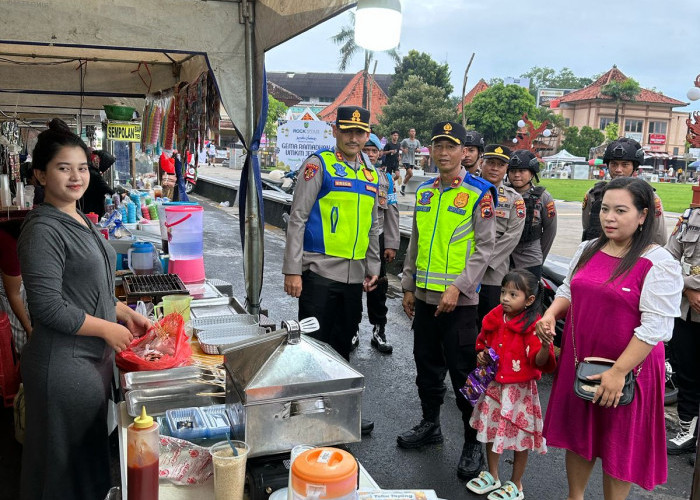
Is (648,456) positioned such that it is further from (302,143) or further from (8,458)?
(302,143)

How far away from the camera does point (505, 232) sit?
436 cm

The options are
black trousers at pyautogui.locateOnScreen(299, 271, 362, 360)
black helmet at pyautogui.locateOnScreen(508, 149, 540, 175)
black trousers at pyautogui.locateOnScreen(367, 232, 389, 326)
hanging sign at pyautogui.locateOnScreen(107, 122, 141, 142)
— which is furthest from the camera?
hanging sign at pyautogui.locateOnScreen(107, 122, 141, 142)

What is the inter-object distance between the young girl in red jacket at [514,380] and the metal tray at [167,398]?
1.62 meters

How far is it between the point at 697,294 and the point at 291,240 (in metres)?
2.76

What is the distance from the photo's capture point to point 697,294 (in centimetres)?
370

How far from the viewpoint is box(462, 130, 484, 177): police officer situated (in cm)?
491

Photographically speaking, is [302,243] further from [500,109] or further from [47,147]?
[500,109]

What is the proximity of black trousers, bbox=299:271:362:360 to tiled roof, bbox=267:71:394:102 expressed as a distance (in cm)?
7177

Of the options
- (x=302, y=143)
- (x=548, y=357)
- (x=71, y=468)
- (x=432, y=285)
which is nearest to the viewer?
(x=71, y=468)

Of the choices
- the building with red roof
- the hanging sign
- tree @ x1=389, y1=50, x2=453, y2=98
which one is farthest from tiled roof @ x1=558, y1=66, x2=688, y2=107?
the hanging sign

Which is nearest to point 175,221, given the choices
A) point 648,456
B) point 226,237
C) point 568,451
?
point 568,451

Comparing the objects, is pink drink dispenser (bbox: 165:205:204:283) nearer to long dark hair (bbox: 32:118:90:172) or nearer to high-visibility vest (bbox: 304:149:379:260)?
high-visibility vest (bbox: 304:149:379:260)

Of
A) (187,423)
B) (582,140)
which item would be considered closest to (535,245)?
(187,423)

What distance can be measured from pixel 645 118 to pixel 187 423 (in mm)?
78804
